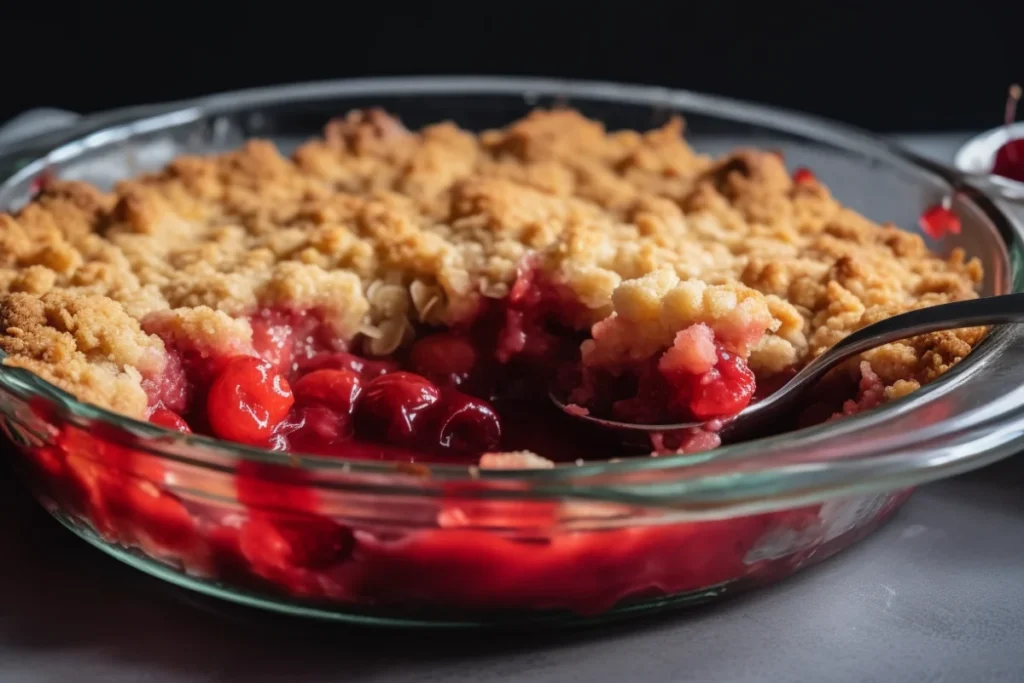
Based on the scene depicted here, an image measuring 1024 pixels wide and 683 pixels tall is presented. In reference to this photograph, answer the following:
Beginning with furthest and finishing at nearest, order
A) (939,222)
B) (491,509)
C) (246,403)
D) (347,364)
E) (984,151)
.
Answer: (984,151) < (939,222) < (347,364) < (246,403) < (491,509)

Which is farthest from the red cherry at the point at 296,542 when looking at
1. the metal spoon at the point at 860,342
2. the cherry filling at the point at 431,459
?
the metal spoon at the point at 860,342

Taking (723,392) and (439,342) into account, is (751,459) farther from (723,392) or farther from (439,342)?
(439,342)

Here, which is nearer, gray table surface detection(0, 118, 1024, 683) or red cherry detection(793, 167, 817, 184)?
gray table surface detection(0, 118, 1024, 683)

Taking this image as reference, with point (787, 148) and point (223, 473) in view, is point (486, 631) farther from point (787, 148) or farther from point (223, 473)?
point (787, 148)

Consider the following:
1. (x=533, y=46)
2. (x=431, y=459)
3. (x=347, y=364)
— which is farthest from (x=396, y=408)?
(x=533, y=46)

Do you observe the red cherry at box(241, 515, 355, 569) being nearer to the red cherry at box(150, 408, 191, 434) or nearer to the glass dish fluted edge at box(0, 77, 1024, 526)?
the glass dish fluted edge at box(0, 77, 1024, 526)

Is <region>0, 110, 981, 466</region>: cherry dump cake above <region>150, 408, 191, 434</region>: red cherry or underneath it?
above

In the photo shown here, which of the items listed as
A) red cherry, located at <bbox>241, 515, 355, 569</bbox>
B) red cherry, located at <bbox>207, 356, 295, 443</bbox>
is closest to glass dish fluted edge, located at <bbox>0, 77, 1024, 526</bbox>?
red cherry, located at <bbox>241, 515, 355, 569</bbox>

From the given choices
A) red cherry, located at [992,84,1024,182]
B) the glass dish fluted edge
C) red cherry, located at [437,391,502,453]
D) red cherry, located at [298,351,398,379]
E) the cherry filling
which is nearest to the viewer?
the glass dish fluted edge
